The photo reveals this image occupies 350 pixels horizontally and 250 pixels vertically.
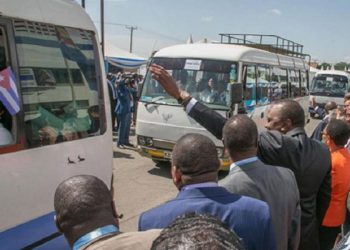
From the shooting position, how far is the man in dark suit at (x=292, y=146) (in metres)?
2.70

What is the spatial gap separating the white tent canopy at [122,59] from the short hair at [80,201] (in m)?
17.8

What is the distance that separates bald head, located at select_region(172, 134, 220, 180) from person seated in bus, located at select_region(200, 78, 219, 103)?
18.9 feet

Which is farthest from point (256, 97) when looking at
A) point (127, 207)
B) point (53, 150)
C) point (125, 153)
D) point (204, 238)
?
point (204, 238)

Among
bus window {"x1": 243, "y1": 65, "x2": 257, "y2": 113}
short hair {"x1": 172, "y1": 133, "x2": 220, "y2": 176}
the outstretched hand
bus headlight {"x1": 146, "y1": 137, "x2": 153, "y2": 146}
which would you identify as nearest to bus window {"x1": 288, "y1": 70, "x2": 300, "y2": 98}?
bus window {"x1": 243, "y1": 65, "x2": 257, "y2": 113}

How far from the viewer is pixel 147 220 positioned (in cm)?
186

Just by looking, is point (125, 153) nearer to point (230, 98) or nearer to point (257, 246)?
point (230, 98)

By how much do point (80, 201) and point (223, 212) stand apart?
613 mm

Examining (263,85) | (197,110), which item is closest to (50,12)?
(197,110)

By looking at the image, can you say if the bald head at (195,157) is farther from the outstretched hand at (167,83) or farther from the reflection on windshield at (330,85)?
the reflection on windshield at (330,85)

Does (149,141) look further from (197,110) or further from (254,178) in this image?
(254,178)

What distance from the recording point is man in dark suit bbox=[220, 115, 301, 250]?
222cm

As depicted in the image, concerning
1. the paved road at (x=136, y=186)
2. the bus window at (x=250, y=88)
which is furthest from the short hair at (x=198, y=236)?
the bus window at (x=250, y=88)

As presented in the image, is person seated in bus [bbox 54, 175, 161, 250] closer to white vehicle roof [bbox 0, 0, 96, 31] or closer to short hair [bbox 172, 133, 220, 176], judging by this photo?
short hair [bbox 172, 133, 220, 176]

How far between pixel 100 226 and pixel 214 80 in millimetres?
6374
